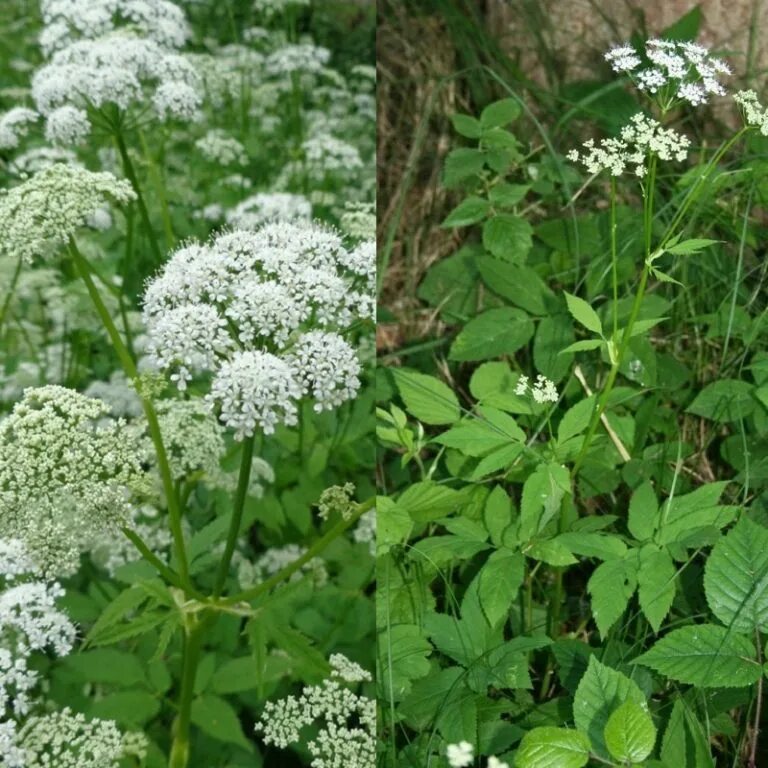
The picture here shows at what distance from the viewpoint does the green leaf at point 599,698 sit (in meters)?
1.54

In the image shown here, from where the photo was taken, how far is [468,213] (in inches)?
92.8

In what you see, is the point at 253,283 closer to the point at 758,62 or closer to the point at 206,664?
the point at 206,664

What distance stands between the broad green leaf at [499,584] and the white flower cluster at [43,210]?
0.82 metres

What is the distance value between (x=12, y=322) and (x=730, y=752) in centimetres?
195

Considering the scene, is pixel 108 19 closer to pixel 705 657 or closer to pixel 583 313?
pixel 583 313

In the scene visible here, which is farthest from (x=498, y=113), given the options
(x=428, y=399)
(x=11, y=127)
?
(x=11, y=127)

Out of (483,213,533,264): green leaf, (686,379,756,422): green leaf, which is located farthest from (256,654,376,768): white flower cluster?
(483,213,533,264): green leaf

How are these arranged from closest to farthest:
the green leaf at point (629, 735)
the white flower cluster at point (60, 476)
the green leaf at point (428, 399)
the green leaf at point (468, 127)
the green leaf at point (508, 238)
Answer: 1. the green leaf at point (629, 735)
2. the white flower cluster at point (60, 476)
3. the green leaf at point (428, 399)
4. the green leaf at point (508, 238)
5. the green leaf at point (468, 127)

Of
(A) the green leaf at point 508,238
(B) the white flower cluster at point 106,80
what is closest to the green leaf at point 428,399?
(A) the green leaf at point 508,238

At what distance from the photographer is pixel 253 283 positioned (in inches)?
61.1

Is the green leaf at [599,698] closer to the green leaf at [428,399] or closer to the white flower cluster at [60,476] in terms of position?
the green leaf at [428,399]

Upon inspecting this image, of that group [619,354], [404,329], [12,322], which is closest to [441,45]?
[404,329]

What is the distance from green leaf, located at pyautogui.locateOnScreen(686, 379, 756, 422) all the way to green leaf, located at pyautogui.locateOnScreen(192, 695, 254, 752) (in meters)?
0.95

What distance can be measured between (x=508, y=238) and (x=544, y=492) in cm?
72
